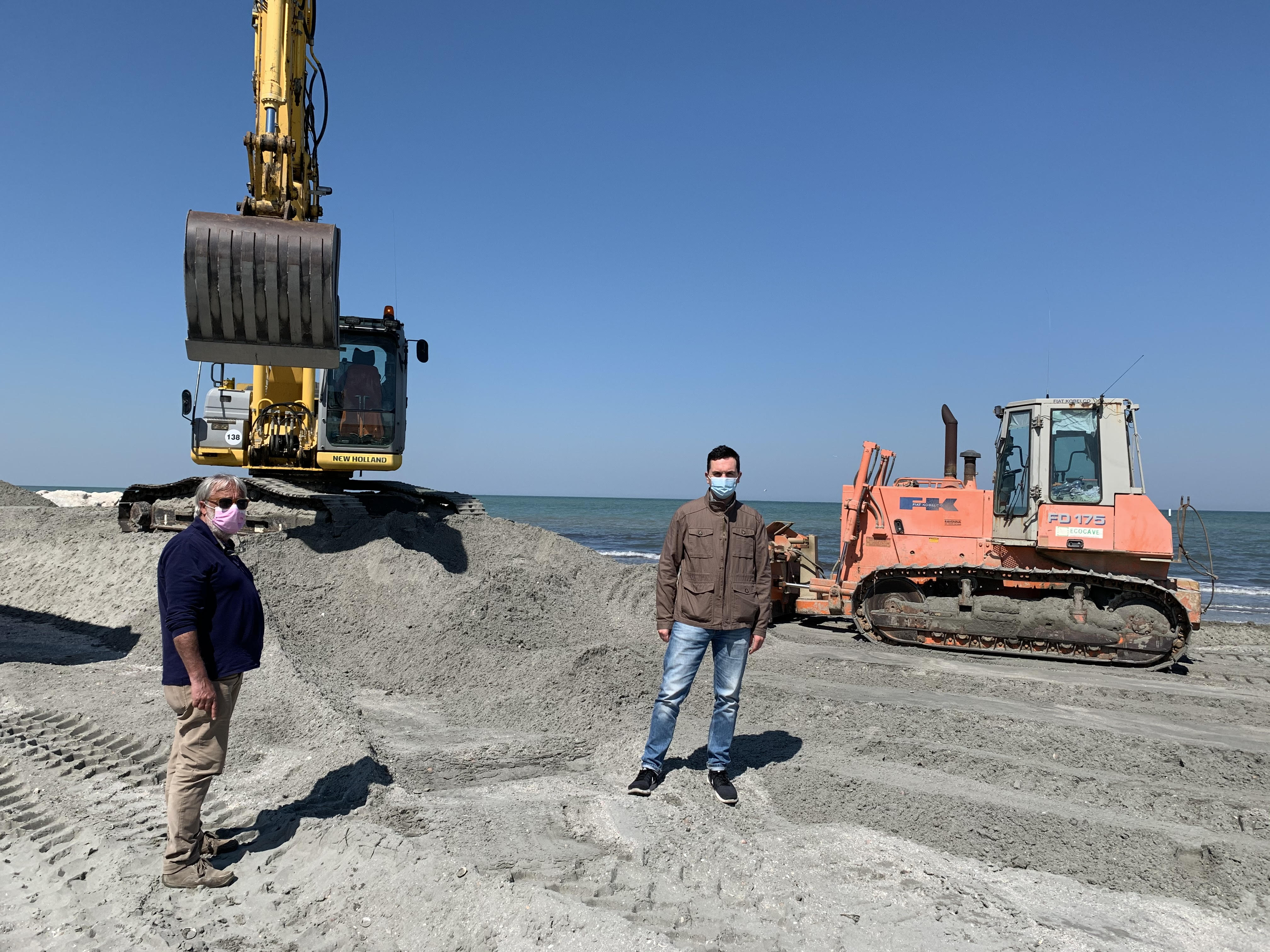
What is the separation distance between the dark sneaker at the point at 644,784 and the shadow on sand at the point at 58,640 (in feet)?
18.6

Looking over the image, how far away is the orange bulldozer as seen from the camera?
348 inches

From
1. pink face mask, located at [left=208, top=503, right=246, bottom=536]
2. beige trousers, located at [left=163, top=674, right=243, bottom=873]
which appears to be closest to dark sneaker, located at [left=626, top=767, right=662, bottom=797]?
beige trousers, located at [left=163, top=674, right=243, bottom=873]

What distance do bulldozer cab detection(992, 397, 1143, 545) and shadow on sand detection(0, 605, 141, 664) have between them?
9591 mm

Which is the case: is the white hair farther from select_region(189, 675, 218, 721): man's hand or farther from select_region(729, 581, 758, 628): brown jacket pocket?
select_region(729, 581, 758, 628): brown jacket pocket

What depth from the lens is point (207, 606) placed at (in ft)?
10.4

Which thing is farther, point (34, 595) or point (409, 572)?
point (34, 595)

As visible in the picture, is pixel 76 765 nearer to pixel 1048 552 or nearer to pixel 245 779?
pixel 245 779

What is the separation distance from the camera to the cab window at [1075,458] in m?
9.05

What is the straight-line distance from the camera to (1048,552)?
927 cm

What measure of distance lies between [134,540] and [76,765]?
21.0 feet

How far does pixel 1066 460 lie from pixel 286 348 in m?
8.68

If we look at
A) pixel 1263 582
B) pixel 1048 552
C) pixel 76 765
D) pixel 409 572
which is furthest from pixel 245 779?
pixel 1263 582

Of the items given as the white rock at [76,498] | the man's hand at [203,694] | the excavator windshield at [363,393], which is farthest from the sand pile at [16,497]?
the man's hand at [203,694]

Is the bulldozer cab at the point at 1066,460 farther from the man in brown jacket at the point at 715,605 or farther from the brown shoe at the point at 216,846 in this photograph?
the brown shoe at the point at 216,846
